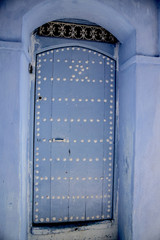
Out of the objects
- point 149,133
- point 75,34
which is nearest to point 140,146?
point 149,133

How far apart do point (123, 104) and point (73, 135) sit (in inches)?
32.4

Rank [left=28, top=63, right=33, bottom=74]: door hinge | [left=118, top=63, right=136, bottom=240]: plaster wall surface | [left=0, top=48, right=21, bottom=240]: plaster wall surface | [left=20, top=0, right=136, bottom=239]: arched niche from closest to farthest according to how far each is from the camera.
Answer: [left=0, top=48, right=21, bottom=240]: plaster wall surface, [left=20, top=0, right=136, bottom=239]: arched niche, [left=118, top=63, right=136, bottom=240]: plaster wall surface, [left=28, top=63, right=33, bottom=74]: door hinge

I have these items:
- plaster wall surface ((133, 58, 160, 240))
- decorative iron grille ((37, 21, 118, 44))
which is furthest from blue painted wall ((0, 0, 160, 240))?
decorative iron grille ((37, 21, 118, 44))

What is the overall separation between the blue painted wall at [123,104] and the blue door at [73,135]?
18 centimetres

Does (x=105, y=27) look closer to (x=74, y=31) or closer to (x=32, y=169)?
(x=74, y=31)

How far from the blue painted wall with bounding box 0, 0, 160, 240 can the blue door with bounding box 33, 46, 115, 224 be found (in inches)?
7.2

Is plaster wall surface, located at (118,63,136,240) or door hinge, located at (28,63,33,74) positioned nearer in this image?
plaster wall surface, located at (118,63,136,240)

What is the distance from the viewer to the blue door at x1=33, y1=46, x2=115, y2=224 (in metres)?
2.67

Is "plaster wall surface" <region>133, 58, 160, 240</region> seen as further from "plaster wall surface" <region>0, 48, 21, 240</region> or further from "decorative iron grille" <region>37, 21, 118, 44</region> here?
"plaster wall surface" <region>0, 48, 21, 240</region>

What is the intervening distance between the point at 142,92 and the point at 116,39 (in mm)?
1013

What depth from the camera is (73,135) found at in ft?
A: 8.96

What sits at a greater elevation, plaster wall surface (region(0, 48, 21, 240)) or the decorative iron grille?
the decorative iron grille

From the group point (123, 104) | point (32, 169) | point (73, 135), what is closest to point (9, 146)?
point (32, 169)

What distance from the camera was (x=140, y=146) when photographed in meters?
2.40
